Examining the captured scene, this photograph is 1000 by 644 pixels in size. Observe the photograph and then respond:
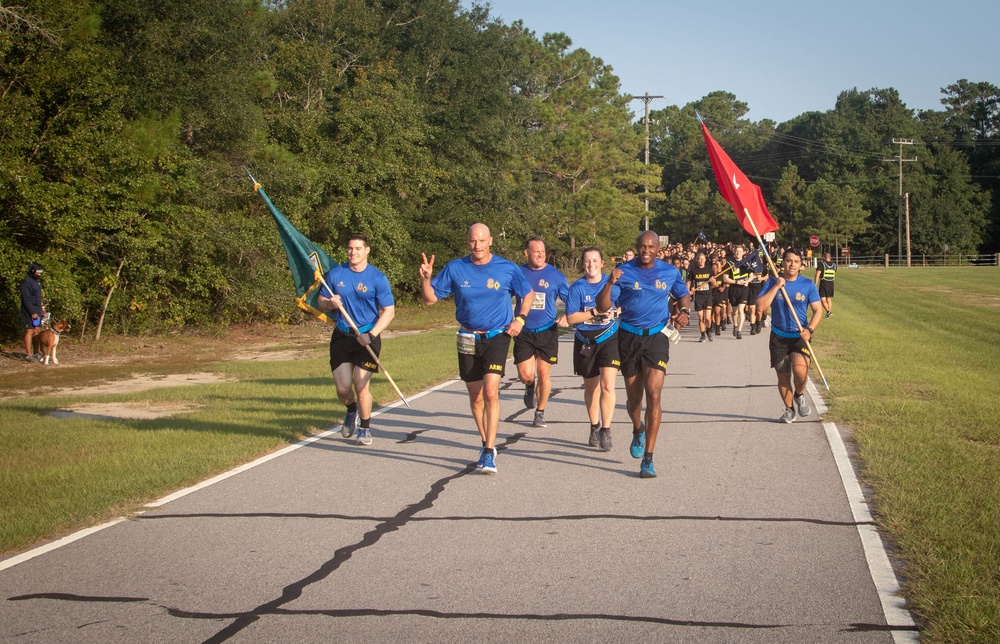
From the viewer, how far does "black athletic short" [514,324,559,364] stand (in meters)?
10.9

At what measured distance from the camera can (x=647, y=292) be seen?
8.80 metres

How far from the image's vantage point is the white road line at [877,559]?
15.3 feet

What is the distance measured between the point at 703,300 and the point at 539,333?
12.2m

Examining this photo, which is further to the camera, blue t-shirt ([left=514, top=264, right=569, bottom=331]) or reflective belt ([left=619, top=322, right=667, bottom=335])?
blue t-shirt ([left=514, top=264, right=569, bottom=331])

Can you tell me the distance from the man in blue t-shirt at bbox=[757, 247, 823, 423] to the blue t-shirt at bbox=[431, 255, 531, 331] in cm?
323

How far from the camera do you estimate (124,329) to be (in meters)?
22.8

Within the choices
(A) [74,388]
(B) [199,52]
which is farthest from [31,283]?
(B) [199,52]

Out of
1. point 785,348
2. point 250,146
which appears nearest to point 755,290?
point 250,146

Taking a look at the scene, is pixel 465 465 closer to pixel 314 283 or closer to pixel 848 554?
pixel 314 283

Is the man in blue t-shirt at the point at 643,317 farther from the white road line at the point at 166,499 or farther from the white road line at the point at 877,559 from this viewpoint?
the white road line at the point at 166,499

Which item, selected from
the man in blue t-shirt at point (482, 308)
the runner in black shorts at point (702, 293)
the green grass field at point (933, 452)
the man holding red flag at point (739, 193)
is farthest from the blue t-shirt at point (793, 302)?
the runner in black shorts at point (702, 293)

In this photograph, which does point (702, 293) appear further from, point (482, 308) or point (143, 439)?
point (143, 439)

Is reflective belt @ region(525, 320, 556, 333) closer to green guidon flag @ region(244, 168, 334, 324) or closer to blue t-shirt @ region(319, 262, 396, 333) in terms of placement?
blue t-shirt @ region(319, 262, 396, 333)

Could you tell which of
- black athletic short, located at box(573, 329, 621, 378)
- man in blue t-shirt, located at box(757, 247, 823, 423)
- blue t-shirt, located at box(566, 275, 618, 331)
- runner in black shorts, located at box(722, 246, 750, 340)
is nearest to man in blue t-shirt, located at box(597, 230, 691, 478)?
black athletic short, located at box(573, 329, 621, 378)
